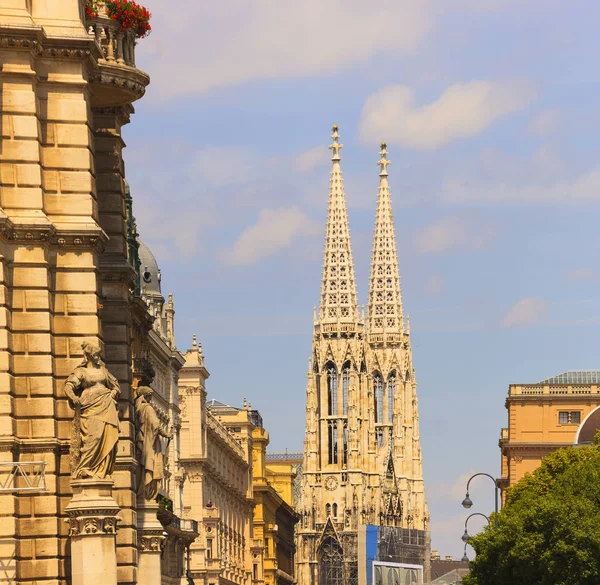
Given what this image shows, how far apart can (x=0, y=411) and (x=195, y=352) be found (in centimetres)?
9559

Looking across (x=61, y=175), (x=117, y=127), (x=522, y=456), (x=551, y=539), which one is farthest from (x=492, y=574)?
(x=522, y=456)

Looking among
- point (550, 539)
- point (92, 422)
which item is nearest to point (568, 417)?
point (550, 539)

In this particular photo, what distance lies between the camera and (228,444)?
472ft

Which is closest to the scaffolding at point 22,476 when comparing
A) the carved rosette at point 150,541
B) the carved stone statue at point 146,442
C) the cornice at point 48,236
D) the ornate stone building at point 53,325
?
the ornate stone building at point 53,325

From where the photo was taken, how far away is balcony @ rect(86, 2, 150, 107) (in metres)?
38.9

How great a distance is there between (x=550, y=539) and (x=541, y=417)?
263ft

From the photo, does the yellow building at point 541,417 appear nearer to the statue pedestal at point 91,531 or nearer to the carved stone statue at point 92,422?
the carved stone statue at point 92,422

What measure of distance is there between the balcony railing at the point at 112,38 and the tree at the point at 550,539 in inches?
1832

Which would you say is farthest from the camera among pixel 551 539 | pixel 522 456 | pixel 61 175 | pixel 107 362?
Result: pixel 522 456

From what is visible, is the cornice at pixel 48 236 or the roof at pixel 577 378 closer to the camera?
the cornice at pixel 48 236

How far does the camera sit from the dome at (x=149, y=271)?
325 feet

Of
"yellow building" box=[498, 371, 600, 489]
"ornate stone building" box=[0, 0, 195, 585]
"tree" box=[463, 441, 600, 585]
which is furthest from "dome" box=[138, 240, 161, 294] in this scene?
"yellow building" box=[498, 371, 600, 489]

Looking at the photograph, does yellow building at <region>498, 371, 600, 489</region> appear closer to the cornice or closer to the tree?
the tree

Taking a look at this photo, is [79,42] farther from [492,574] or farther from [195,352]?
[195,352]
